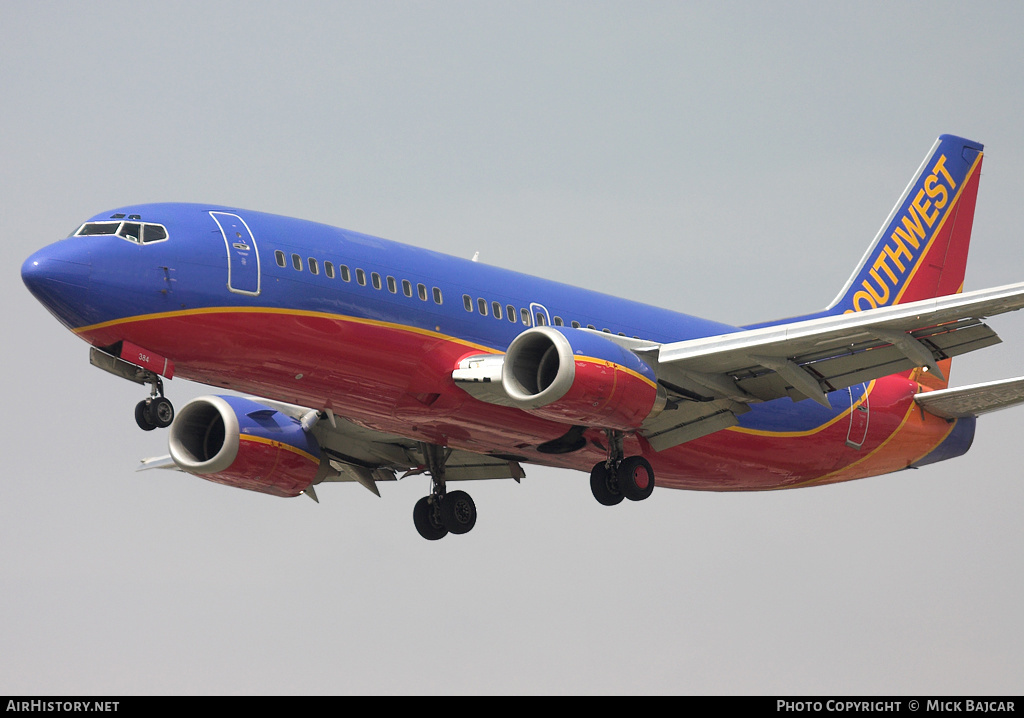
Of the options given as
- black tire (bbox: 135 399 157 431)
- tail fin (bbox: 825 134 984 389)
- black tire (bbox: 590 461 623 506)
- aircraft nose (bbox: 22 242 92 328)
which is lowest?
black tire (bbox: 590 461 623 506)

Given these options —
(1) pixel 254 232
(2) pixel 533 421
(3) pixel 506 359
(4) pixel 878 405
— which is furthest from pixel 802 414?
(1) pixel 254 232

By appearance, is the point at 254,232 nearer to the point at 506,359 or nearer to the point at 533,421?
the point at 506,359

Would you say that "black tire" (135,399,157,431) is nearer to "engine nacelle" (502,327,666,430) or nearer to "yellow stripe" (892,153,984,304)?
"engine nacelle" (502,327,666,430)

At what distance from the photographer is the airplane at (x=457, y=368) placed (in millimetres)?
25719

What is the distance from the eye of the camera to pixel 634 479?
102ft

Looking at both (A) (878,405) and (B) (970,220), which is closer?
(A) (878,405)

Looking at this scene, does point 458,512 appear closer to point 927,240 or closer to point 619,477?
point 619,477

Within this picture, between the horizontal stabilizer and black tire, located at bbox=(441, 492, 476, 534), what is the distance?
475 inches

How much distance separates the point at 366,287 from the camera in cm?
2745

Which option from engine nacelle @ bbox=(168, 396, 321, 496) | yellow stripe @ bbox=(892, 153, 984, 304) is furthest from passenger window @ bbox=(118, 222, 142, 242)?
yellow stripe @ bbox=(892, 153, 984, 304)

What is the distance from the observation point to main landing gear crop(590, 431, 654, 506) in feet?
102

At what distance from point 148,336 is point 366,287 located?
4.36m

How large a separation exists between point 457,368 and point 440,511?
7.60 m

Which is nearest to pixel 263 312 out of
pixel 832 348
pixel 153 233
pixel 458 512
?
pixel 153 233
